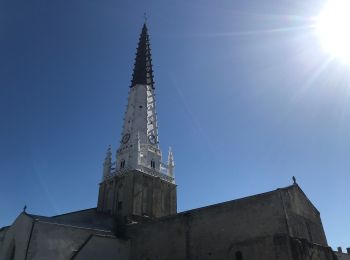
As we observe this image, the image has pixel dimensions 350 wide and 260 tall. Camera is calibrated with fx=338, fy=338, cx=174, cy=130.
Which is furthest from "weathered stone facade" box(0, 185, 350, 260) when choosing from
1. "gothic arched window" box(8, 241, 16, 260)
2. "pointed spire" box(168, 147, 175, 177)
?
"pointed spire" box(168, 147, 175, 177)

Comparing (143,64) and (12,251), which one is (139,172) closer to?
(12,251)

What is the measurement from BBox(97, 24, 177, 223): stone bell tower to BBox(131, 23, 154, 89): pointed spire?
40cm

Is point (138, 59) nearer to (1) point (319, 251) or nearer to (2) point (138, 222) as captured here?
(2) point (138, 222)

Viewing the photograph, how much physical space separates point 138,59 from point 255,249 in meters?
31.5

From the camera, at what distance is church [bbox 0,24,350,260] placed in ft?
73.5

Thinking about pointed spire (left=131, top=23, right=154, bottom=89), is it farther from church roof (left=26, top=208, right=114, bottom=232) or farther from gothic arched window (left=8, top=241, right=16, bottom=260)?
gothic arched window (left=8, top=241, right=16, bottom=260)

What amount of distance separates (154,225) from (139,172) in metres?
7.45

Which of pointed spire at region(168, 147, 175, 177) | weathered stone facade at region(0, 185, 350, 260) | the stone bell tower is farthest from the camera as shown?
pointed spire at region(168, 147, 175, 177)

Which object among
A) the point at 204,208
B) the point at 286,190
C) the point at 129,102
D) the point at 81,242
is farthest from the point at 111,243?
the point at 129,102

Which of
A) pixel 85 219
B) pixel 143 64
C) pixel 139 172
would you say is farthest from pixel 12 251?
pixel 143 64

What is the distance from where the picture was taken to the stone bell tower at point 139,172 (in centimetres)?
3447

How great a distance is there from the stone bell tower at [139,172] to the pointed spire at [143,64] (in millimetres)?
395

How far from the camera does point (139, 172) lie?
35.3 m

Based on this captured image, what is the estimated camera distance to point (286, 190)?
23.5 metres
